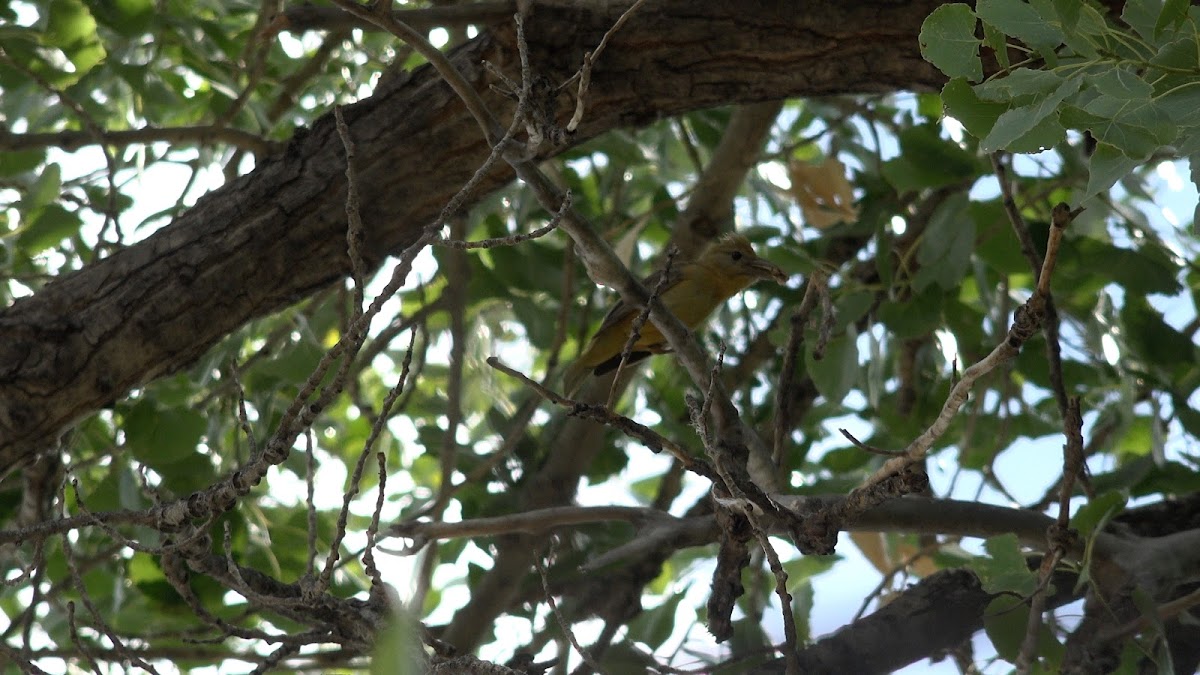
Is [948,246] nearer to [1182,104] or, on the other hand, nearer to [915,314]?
[915,314]

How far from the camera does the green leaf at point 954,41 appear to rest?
159cm

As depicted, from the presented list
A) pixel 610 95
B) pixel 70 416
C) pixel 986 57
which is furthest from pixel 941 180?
pixel 70 416

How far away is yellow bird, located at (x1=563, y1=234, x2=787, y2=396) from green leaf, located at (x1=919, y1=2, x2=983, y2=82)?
201 cm

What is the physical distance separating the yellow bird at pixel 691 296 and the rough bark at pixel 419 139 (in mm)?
952

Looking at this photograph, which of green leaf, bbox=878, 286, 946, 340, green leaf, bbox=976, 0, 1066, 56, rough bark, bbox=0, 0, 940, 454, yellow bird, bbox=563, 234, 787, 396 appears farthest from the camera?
yellow bird, bbox=563, 234, 787, 396

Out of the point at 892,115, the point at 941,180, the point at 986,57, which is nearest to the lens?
the point at 986,57

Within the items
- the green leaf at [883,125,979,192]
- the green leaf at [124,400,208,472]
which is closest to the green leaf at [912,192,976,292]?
the green leaf at [883,125,979,192]

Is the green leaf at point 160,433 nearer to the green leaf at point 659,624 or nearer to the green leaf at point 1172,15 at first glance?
the green leaf at point 659,624

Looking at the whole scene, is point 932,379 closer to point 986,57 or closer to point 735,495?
point 986,57

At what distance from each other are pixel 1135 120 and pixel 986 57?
4.51ft

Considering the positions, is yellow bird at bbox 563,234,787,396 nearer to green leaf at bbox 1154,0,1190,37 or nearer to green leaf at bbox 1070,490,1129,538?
green leaf at bbox 1070,490,1129,538

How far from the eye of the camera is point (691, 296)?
14.4ft

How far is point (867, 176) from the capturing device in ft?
13.8

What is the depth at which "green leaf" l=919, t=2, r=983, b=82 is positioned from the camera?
159 centimetres
